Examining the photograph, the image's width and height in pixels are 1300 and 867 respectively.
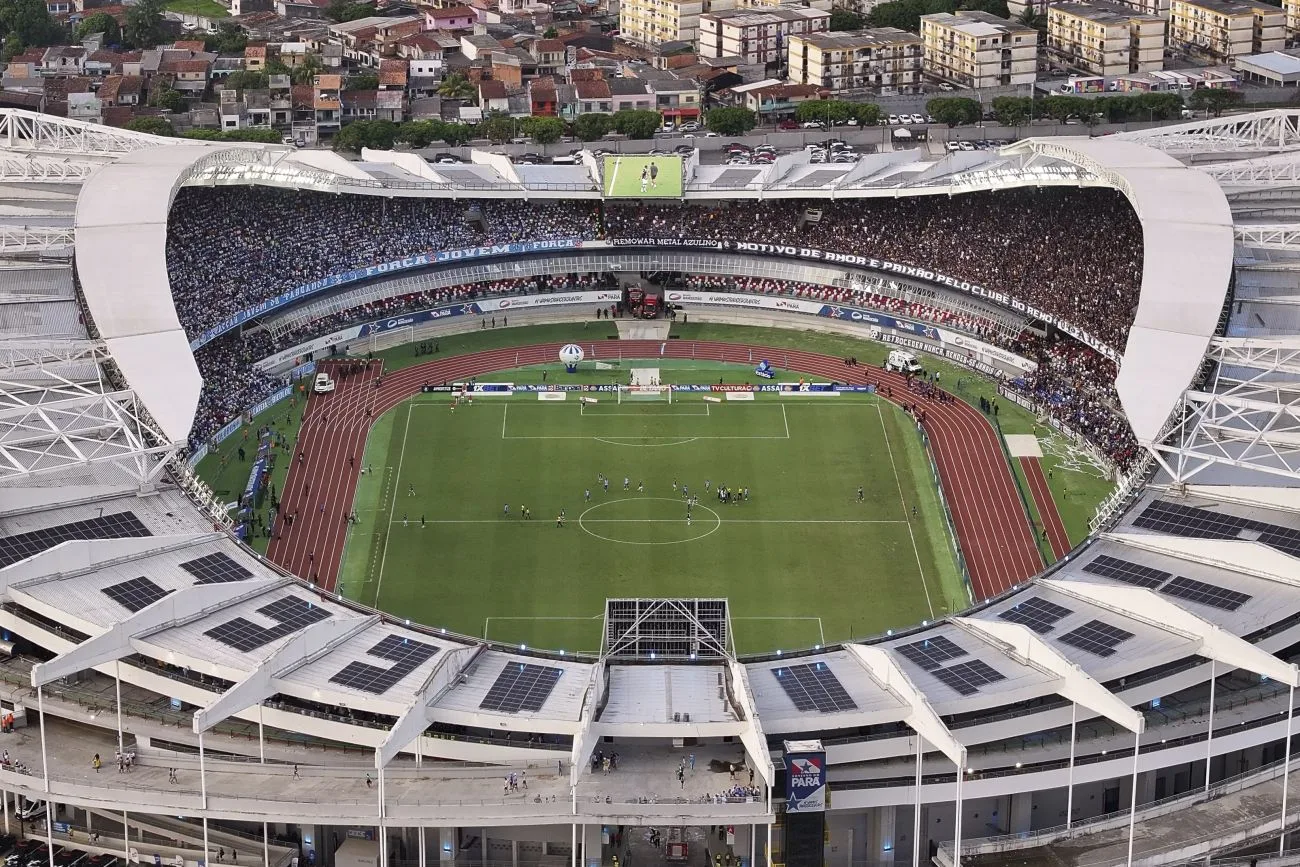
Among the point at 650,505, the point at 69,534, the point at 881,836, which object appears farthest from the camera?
the point at 650,505

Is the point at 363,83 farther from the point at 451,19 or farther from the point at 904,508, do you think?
the point at 904,508

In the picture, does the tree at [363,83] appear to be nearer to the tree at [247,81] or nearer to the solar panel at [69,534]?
the tree at [247,81]

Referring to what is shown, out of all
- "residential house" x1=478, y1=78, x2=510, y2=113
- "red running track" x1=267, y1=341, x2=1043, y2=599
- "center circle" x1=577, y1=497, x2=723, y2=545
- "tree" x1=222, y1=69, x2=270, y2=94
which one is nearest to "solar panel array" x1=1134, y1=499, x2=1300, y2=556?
"red running track" x1=267, y1=341, x2=1043, y2=599

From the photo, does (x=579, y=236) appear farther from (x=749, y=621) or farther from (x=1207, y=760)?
(x=1207, y=760)

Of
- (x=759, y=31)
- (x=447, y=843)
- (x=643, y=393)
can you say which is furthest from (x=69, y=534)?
(x=759, y=31)

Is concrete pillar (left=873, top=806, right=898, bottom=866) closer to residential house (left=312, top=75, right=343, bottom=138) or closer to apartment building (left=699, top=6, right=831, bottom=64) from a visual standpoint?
residential house (left=312, top=75, right=343, bottom=138)

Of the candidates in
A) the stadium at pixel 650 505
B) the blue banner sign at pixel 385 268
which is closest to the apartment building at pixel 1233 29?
the stadium at pixel 650 505
